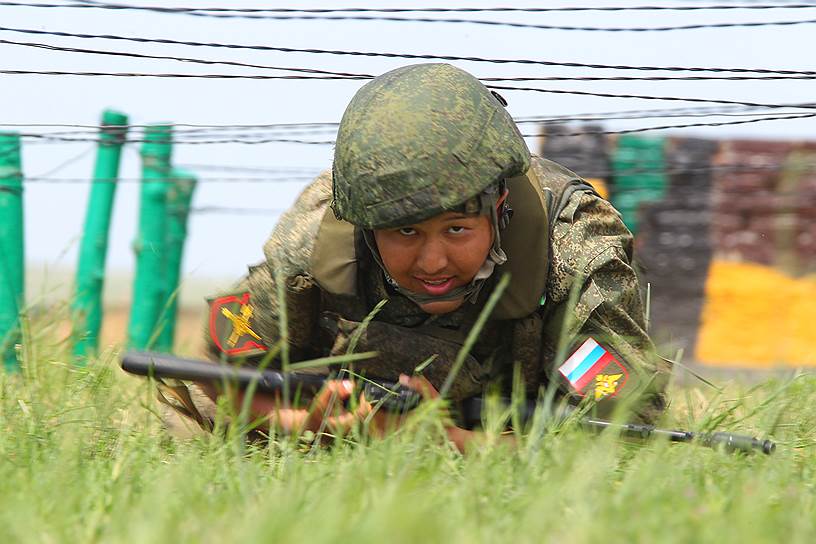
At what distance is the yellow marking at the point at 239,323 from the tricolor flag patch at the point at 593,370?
1018mm

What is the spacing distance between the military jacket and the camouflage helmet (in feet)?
0.82

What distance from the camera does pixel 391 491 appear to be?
1.77m

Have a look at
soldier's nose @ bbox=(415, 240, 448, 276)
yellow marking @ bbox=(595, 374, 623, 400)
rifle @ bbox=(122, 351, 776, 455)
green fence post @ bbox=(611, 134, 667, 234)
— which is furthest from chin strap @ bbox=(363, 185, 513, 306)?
green fence post @ bbox=(611, 134, 667, 234)

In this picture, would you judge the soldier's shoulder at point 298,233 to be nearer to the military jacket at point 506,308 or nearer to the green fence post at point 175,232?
the military jacket at point 506,308

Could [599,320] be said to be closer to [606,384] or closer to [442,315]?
[606,384]

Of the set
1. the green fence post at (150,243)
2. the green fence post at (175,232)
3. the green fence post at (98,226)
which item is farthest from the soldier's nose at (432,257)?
the green fence post at (175,232)

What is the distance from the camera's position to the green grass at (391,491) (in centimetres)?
165

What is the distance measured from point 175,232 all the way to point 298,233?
4.15 m

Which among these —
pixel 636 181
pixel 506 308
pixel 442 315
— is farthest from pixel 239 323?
→ pixel 636 181

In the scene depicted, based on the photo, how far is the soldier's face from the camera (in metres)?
2.77

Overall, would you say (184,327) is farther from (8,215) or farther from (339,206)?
(339,206)

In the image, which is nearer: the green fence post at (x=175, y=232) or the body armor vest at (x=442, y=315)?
the body armor vest at (x=442, y=315)

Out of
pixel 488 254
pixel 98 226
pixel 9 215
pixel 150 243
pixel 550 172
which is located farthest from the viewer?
pixel 150 243

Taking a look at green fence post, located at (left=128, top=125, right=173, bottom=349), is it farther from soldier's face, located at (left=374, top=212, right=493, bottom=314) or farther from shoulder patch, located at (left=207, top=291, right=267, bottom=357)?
soldier's face, located at (left=374, top=212, right=493, bottom=314)
